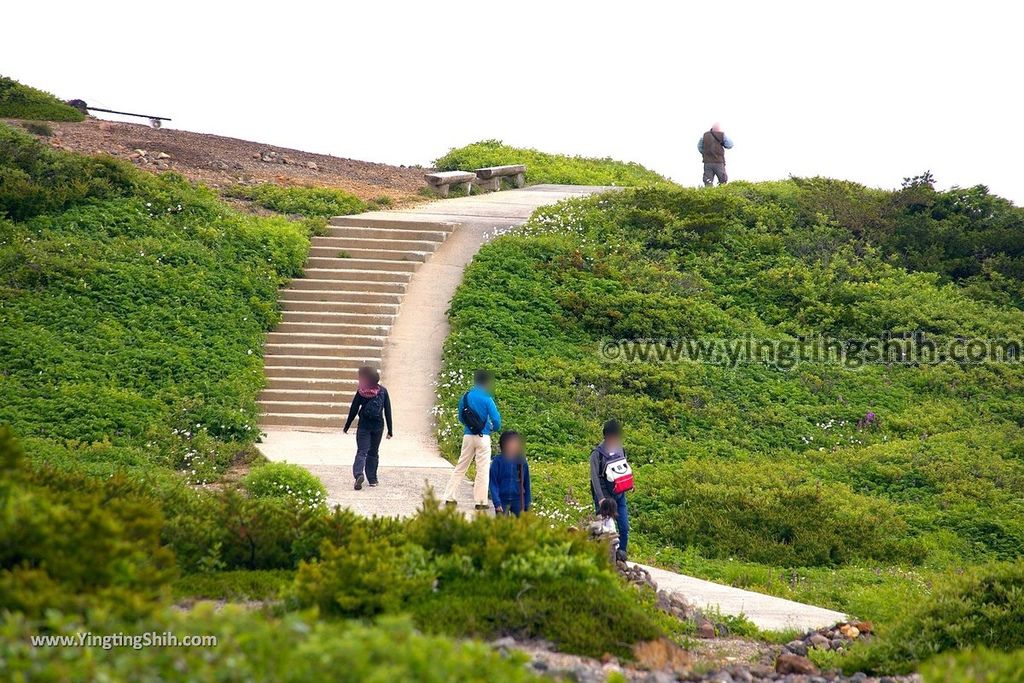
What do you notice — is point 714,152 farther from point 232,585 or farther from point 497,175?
point 232,585

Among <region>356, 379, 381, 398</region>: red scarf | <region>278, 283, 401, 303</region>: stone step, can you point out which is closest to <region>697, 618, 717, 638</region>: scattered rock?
<region>356, 379, 381, 398</region>: red scarf

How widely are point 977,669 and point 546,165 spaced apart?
85.6ft

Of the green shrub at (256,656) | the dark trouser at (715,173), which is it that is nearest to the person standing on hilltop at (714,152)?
the dark trouser at (715,173)

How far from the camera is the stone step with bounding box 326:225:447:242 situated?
853 inches

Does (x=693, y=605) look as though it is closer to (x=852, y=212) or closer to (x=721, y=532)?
(x=721, y=532)

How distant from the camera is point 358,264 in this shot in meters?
20.6

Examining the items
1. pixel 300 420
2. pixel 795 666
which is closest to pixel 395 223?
pixel 300 420

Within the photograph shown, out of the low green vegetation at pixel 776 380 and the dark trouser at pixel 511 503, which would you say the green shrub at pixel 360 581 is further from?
the low green vegetation at pixel 776 380

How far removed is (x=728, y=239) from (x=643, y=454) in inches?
300

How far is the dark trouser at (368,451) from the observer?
1379 centimetres

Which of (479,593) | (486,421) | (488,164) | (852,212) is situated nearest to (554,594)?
(479,593)

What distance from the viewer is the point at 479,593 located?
834cm

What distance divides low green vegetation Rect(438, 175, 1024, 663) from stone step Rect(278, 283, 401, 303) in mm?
1199

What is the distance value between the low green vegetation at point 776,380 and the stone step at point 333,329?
121 cm
